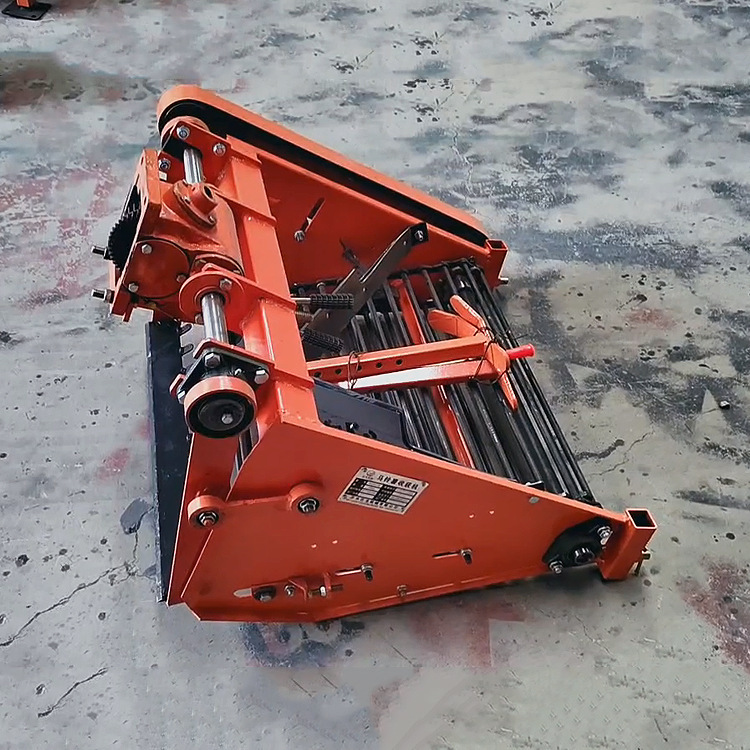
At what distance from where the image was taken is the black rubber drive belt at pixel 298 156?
2363 millimetres

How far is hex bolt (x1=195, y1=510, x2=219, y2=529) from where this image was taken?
180 cm

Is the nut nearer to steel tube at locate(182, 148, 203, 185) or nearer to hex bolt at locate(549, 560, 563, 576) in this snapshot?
hex bolt at locate(549, 560, 563, 576)

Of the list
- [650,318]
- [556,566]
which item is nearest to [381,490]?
[556,566]

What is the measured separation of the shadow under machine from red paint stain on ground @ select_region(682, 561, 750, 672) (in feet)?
0.67

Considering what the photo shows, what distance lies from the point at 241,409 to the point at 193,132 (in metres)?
0.97

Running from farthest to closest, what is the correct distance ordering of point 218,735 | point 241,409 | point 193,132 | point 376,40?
point 376,40 → point 193,132 → point 218,735 → point 241,409

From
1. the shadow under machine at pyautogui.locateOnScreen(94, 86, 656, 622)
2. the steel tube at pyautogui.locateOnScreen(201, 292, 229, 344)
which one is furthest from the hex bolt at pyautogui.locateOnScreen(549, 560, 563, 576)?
the steel tube at pyautogui.locateOnScreen(201, 292, 229, 344)

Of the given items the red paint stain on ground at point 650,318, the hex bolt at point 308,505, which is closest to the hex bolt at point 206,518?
the hex bolt at point 308,505

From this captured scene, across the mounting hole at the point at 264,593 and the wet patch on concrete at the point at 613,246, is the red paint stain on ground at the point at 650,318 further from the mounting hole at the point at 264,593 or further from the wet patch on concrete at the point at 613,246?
the mounting hole at the point at 264,593

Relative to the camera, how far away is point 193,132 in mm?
2252

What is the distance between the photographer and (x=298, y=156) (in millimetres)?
2506

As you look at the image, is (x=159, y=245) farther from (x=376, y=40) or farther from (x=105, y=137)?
(x=376, y=40)

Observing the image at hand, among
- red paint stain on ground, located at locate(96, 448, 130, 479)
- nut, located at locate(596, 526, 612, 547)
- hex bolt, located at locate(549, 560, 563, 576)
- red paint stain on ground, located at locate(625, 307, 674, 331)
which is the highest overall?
nut, located at locate(596, 526, 612, 547)

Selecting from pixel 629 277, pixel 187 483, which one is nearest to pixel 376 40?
pixel 629 277
